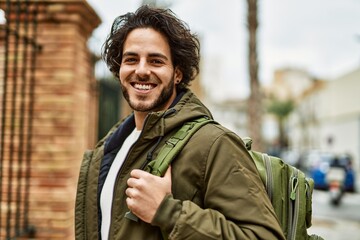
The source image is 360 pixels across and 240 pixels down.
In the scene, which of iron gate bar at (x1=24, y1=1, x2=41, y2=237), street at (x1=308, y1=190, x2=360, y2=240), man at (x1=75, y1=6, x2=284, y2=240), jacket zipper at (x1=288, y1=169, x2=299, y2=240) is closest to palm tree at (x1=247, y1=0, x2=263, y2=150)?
street at (x1=308, y1=190, x2=360, y2=240)

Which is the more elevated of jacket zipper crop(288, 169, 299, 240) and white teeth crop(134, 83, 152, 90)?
white teeth crop(134, 83, 152, 90)

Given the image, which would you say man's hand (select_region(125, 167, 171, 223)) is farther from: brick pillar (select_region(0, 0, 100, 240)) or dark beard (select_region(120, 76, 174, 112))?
brick pillar (select_region(0, 0, 100, 240))

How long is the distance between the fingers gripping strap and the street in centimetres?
727

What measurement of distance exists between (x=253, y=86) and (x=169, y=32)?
661cm

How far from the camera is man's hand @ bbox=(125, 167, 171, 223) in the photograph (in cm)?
144

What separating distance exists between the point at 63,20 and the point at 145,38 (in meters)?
Result: 1.97

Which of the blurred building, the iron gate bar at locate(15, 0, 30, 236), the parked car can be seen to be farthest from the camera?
the blurred building

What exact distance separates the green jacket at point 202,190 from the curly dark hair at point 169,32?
0.90ft

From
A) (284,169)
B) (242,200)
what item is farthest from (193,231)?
(284,169)

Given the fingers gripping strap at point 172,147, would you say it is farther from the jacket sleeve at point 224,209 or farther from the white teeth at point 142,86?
the white teeth at point 142,86

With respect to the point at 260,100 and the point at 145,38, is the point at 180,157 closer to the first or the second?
the point at 145,38

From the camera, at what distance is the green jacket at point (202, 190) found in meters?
1.39

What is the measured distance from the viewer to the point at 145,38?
1.81 metres

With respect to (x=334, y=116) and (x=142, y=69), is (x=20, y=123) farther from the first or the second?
(x=334, y=116)
